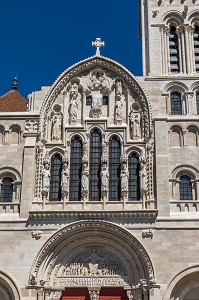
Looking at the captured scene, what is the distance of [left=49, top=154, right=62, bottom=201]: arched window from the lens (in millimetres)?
23859

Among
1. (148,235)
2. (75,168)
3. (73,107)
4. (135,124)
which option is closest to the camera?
(148,235)

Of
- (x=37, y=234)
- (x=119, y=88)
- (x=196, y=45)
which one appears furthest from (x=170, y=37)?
(x=37, y=234)

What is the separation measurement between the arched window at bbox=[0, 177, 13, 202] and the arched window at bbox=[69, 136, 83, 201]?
2.92 meters

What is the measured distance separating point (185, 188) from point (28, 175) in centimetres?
756

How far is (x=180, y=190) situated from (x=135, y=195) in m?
2.16

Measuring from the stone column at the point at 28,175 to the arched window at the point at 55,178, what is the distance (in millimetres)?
967

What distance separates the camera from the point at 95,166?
80.4 feet

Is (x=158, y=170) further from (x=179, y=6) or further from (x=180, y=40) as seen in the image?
(x=179, y=6)

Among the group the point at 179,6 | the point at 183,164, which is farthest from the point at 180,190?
the point at 179,6

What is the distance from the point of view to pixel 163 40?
28.2 m

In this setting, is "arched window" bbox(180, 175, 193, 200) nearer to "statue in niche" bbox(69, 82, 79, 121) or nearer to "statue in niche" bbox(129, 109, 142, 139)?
"statue in niche" bbox(129, 109, 142, 139)

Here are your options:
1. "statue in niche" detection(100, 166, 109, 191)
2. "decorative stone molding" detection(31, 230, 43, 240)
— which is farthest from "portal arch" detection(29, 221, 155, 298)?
"statue in niche" detection(100, 166, 109, 191)

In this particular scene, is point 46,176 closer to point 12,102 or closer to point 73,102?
point 73,102

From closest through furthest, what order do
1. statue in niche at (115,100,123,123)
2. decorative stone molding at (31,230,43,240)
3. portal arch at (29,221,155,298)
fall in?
portal arch at (29,221,155,298) → decorative stone molding at (31,230,43,240) → statue in niche at (115,100,123,123)
